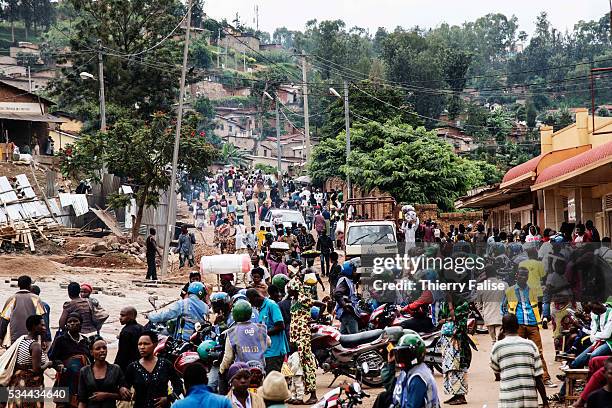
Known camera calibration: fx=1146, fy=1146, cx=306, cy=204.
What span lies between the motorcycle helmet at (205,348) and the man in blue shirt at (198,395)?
301cm

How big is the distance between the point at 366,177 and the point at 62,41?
102 meters

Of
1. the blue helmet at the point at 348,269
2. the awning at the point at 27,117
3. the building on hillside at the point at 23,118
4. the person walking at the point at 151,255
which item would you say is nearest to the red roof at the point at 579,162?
the blue helmet at the point at 348,269

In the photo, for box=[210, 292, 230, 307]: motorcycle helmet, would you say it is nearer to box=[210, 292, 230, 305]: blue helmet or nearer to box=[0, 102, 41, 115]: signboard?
box=[210, 292, 230, 305]: blue helmet

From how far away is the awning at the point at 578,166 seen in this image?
21.3m

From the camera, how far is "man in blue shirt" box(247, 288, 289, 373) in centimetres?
1291

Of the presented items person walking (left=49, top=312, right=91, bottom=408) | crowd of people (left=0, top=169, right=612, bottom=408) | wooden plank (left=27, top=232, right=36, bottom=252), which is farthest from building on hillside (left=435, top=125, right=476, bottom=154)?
person walking (left=49, top=312, right=91, bottom=408)

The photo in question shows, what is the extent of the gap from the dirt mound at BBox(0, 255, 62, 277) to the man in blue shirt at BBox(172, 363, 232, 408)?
77.3 ft

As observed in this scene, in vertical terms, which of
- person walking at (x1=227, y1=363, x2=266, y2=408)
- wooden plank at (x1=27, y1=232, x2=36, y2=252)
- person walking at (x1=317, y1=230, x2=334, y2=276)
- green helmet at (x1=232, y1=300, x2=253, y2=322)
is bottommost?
person walking at (x1=227, y1=363, x2=266, y2=408)

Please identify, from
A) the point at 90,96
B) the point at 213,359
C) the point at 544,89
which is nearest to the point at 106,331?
the point at 213,359

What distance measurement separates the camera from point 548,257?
59.7ft

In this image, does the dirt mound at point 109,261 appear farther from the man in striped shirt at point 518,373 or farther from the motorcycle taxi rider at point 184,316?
the man in striped shirt at point 518,373

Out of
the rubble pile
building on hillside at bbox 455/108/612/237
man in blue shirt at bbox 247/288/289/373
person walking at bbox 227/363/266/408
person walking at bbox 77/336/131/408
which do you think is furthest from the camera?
the rubble pile

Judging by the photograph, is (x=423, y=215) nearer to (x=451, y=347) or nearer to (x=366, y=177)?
(x=366, y=177)

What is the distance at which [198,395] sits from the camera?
8.03 meters
